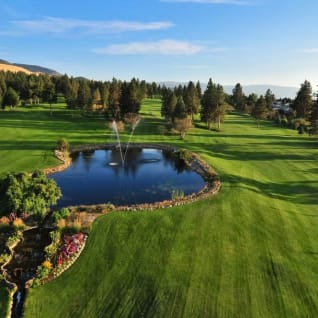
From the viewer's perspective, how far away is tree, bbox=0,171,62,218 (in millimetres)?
21625

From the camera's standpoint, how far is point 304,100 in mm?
80188

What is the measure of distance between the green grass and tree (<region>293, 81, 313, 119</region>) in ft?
180

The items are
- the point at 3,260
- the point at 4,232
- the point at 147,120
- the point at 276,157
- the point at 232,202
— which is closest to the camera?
the point at 3,260

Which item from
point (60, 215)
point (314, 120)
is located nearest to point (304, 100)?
point (314, 120)

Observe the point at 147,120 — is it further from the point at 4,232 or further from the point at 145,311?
the point at 145,311

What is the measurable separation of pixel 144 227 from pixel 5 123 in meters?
52.5

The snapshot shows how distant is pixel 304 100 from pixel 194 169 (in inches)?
2180

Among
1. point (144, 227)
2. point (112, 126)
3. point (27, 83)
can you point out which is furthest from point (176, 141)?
point (27, 83)

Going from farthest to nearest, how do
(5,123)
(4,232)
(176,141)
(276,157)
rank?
(5,123)
(176,141)
(276,157)
(4,232)

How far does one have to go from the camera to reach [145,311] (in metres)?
14.4

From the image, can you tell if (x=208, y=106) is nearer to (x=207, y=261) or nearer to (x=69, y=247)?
(x=207, y=261)

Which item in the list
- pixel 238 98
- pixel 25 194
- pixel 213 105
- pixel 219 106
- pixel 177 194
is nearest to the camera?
pixel 25 194

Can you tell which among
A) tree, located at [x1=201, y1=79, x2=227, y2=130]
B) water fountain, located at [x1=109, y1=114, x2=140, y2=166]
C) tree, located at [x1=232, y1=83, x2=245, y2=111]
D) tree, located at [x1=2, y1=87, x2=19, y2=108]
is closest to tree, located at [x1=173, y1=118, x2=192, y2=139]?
water fountain, located at [x1=109, y1=114, x2=140, y2=166]

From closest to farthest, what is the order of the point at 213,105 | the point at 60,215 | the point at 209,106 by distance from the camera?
the point at 60,215 < the point at 213,105 < the point at 209,106
